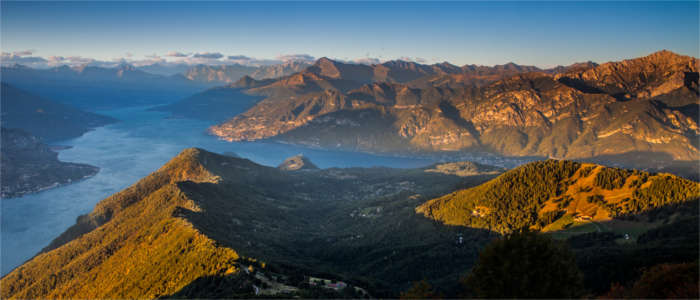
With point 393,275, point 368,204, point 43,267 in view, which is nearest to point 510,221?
point 393,275

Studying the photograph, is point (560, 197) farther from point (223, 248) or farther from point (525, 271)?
point (223, 248)

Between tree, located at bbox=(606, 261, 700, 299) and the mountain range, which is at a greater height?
tree, located at bbox=(606, 261, 700, 299)

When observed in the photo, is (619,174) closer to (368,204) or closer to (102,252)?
(368,204)

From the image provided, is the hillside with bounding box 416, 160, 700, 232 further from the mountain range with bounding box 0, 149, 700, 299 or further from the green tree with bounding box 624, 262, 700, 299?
the green tree with bounding box 624, 262, 700, 299

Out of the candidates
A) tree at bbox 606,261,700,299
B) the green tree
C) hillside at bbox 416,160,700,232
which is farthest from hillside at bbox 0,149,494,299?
the green tree

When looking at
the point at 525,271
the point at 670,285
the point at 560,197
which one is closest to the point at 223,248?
the point at 525,271
